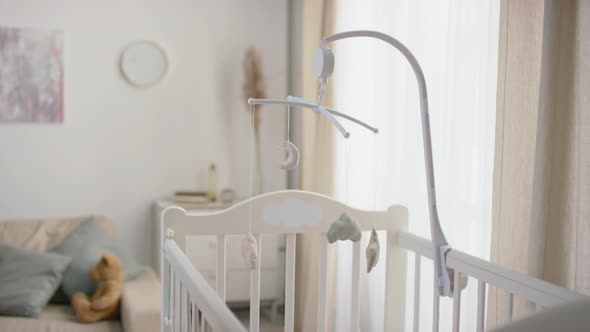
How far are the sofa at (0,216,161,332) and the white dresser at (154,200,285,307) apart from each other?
28cm

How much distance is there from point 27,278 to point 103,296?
35cm

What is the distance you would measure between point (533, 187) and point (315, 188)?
159 centimetres

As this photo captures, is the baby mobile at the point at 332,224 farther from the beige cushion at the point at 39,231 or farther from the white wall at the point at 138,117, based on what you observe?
the white wall at the point at 138,117

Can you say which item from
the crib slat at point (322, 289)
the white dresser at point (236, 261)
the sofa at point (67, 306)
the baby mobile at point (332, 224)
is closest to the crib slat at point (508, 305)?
the baby mobile at point (332, 224)

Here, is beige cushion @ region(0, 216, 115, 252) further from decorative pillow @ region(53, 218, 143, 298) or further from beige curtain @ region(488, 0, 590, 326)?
beige curtain @ region(488, 0, 590, 326)

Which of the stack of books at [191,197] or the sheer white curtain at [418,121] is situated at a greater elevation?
the sheer white curtain at [418,121]

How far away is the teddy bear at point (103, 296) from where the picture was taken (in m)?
2.60

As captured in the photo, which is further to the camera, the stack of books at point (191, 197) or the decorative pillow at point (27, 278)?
the stack of books at point (191, 197)

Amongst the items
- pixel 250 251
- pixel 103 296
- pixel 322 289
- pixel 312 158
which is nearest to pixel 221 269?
pixel 250 251

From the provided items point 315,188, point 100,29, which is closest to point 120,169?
point 100,29

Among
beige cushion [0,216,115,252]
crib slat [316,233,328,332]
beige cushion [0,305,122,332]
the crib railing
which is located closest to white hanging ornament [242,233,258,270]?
crib slat [316,233,328,332]

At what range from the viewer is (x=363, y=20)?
2.74 m

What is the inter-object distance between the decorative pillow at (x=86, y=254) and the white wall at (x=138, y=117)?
0.43 m

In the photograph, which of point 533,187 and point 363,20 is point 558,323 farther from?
point 363,20
